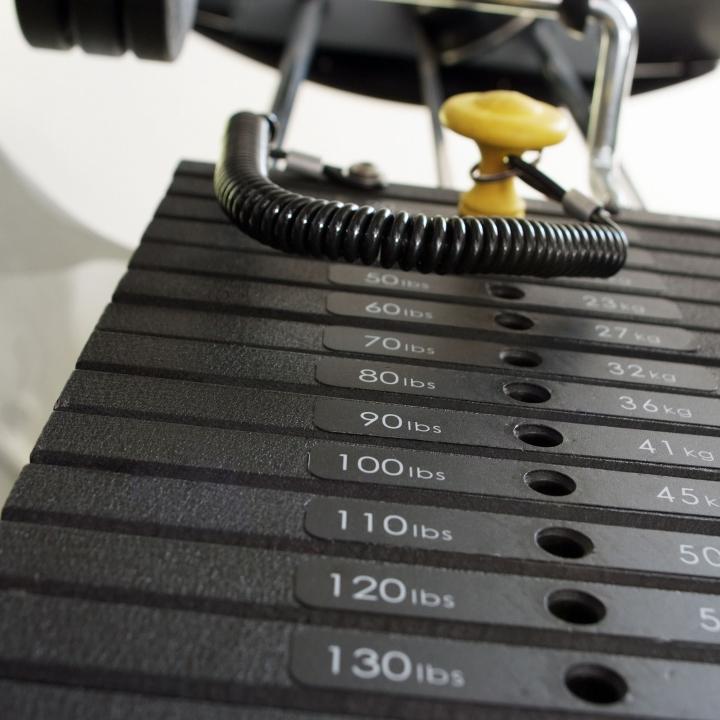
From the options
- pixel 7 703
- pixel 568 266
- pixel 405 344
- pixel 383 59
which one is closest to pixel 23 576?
pixel 7 703

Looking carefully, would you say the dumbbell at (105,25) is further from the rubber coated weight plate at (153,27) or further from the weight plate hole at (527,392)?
the weight plate hole at (527,392)

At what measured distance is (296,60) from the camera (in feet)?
4.78

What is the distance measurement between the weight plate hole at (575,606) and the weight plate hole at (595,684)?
0.04 meters

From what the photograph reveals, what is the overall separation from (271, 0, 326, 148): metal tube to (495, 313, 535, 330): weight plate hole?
39cm

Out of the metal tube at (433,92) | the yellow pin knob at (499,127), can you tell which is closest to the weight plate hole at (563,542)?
the yellow pin knob at (499,127)

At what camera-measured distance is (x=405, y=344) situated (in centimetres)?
76

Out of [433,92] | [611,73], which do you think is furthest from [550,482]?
[433,92]

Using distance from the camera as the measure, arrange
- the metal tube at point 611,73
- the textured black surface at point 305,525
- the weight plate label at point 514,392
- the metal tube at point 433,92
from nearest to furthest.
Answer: the textured black surface at point 305,525 → the weight plate label at point 514,392 → the metal tube at point 611,73 → the metal tube at point 433,92

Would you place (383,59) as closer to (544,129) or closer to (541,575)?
(544,129)

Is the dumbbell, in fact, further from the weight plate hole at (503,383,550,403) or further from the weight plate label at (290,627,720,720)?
the weight plate label at (290,627,720,720)

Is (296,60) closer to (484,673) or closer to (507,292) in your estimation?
(507,292)

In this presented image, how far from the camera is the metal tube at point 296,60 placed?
4.13ft

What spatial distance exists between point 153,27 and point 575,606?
2.17ft

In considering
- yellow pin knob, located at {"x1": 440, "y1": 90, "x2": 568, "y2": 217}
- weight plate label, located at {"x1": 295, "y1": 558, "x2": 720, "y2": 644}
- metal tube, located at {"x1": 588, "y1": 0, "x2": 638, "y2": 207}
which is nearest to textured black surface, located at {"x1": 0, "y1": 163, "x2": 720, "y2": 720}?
weight plate label, located at {"x1": 295, "y1": 558, "x2": 720, "y2": 644}
